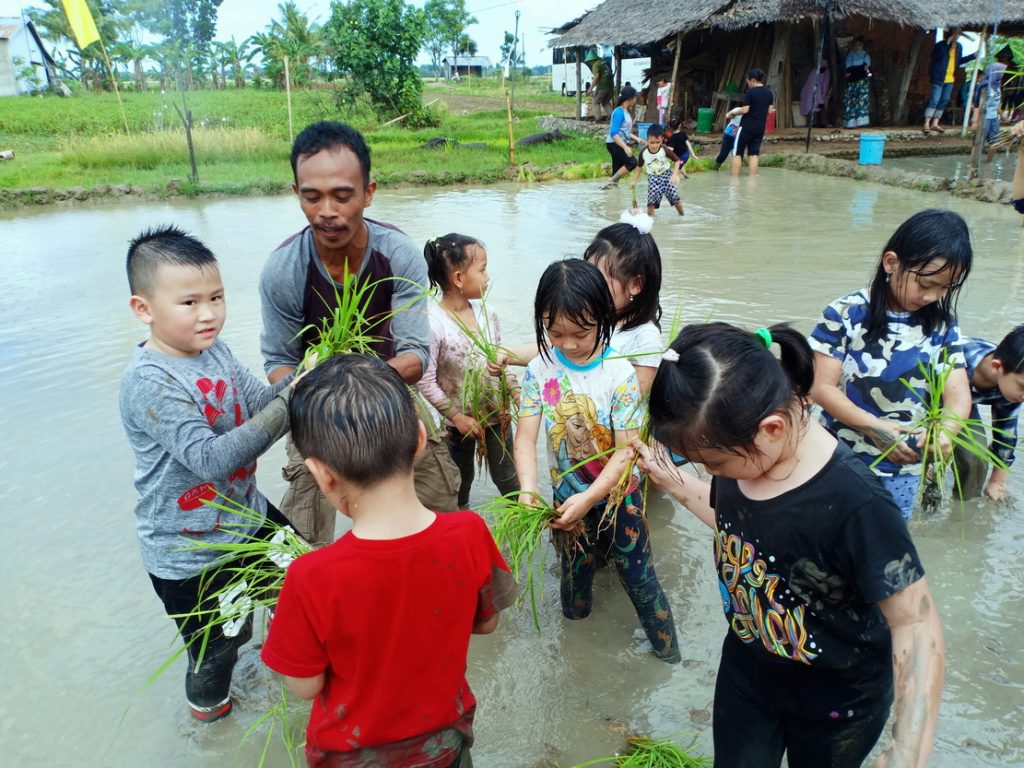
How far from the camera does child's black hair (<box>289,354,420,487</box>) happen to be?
1357 mm

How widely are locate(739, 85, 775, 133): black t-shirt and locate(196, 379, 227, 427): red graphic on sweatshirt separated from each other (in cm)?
1280

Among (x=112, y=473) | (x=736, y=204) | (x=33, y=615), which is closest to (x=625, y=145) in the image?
(x=736, y=204)

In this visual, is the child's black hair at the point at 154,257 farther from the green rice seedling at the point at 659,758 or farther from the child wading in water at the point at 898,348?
the child wading in water at the point at 898,348

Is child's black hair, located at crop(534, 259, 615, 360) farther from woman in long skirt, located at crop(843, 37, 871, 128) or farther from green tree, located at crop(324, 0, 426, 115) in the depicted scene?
green tree, located at crop(324, 0, 426, 115)

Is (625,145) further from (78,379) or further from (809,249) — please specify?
(78,379)

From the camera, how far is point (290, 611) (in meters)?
1.34

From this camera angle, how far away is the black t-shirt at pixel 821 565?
1.34 metres

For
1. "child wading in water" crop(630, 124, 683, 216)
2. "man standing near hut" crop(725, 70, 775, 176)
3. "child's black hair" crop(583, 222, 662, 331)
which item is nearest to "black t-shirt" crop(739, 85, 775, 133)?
"man standing near hut" crop(725, 70, 775, 176)

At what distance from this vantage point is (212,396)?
80.6 inches

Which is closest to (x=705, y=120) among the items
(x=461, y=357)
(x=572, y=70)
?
(x=461, y=357)

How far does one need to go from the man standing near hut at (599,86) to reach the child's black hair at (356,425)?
2171cm

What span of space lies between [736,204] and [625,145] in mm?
2554

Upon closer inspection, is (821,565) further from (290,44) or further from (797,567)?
(290,44)

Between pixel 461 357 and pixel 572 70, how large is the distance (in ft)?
135
